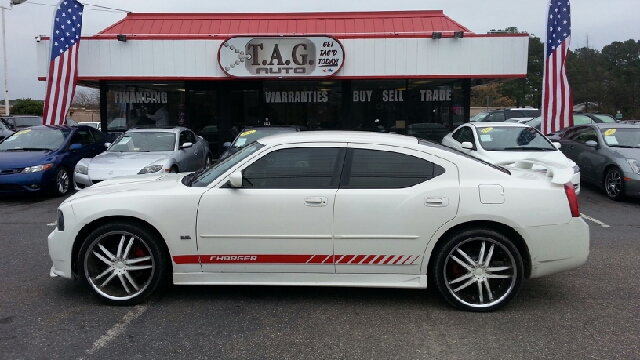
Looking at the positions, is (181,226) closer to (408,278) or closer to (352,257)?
(352,257)

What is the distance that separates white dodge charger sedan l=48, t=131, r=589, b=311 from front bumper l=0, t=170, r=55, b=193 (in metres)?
6.53

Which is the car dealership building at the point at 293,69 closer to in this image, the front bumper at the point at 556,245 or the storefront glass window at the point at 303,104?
the storefront glass window at the point at 303,104

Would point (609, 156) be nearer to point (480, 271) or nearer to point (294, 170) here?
point (480, 271)

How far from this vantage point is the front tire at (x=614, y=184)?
1052 cm

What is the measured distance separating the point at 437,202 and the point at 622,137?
877cm

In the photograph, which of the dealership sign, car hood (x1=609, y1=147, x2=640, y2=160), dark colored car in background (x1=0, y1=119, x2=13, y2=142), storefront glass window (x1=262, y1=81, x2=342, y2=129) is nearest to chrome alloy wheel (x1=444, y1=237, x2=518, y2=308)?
car hood (x1=609, y1=147, x2=640, y2=160)

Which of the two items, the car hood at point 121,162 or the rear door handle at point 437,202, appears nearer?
the rear door handle at point 437,202

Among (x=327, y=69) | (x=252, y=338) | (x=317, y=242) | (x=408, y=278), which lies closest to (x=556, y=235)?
(x=408, y=278)

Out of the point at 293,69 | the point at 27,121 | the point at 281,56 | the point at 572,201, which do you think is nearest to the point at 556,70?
the point at 293,69

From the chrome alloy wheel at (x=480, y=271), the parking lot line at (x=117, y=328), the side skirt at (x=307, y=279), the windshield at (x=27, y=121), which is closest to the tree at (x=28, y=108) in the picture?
the windshield at (x=27, y=121)

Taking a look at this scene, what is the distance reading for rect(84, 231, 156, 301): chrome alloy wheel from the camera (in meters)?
4.73

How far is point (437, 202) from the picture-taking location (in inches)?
180

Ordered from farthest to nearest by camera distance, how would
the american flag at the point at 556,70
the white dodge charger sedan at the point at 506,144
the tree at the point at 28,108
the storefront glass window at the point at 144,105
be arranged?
the tree at the point at 28,108
the storefront glass window at the point at 144,105
the american flag at the point at 556,70
the white dodge charger sedan at the point at 506,144

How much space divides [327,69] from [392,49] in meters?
1.81
